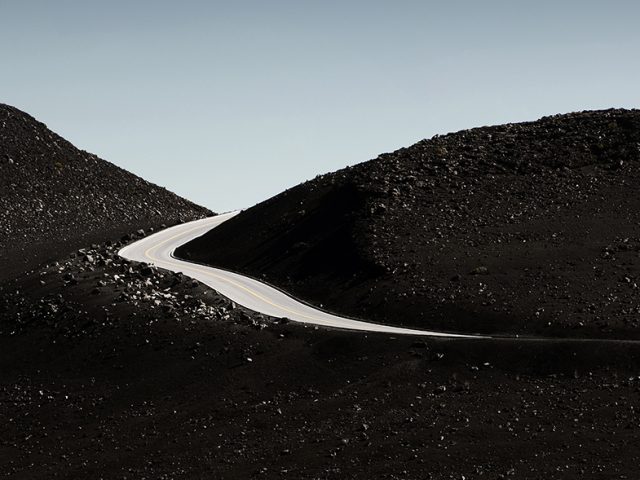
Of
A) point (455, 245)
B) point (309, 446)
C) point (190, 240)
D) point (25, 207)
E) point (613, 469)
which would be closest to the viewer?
point (613, 469)

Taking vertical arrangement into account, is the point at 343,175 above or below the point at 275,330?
above

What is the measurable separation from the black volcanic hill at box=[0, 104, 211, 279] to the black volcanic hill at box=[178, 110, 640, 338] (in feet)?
61.3

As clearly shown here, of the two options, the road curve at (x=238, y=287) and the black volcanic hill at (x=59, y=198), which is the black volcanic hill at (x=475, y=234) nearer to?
the road curve at (x=238, y=287)

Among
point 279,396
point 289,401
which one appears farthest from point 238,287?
point 289,401

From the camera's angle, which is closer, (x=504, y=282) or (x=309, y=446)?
(x=309, y=446)

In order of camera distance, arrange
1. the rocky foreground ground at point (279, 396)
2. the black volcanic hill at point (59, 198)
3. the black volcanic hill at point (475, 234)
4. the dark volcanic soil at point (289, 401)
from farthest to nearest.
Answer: the black volcanic hill at point (59, 198) → the black volcanic hill at point (475, 234) → the rocky foreground ground at point (279, 396) → the dark volcanic soil at point (289, 401)

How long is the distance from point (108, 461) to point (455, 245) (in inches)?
1272

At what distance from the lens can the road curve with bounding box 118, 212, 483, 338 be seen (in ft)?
207

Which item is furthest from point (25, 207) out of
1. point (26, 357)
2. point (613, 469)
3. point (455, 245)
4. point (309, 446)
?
point (613, 469)

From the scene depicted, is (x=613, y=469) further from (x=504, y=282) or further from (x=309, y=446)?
(x=504, y=282)

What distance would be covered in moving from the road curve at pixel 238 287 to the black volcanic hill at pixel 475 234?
140 cm

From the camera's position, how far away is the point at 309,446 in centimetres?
4759

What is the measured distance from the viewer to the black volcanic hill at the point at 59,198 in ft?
343

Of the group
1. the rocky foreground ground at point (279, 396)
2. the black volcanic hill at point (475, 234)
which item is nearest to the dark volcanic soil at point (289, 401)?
the rocky foreground ground at point (279, 396)
